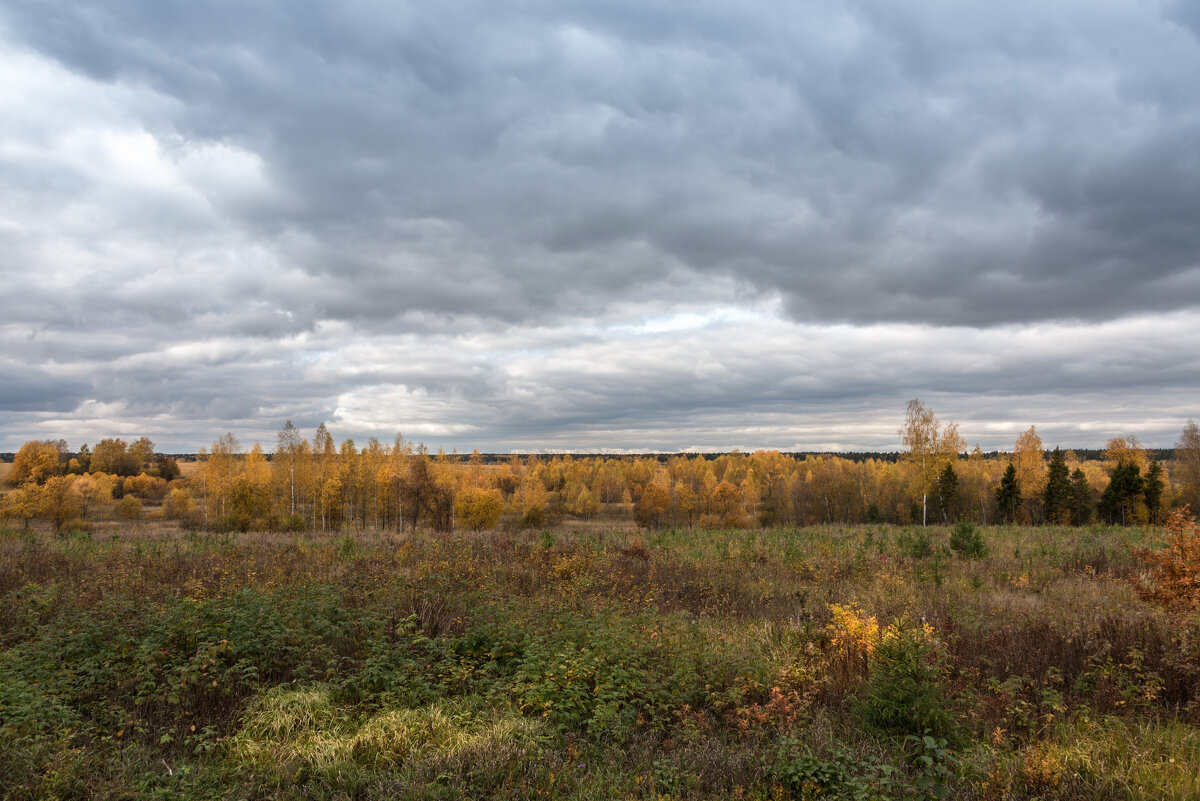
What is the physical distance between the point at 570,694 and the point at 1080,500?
70.6 m

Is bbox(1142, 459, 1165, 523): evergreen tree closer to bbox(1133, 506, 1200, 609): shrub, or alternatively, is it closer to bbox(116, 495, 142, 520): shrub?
bbox(1133, 506, 1200, 609): shrub

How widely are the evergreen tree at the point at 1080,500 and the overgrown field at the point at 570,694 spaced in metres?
57.9

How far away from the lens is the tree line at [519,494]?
51.7 m

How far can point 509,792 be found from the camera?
511cm

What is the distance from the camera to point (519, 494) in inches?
3457

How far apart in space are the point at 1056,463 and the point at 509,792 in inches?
2795

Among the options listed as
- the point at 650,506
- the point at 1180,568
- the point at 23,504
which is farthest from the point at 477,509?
the point at 1180,568

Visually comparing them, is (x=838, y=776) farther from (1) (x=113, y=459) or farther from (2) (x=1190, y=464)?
(1) (x=113, y=459)

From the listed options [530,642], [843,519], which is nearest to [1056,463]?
[843,519]

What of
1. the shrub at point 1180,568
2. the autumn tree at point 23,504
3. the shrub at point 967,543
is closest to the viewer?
the shrub at point 1180,568

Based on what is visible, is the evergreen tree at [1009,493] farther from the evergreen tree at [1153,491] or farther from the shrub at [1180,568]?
the shrub at [1180,568]

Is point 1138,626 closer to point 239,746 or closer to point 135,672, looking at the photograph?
point 239,746

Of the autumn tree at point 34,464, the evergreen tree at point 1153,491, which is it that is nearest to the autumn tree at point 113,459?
the autumn tree at point 34,464

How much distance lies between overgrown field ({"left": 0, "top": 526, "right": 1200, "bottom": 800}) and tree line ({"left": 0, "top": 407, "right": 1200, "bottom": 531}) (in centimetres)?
3525
